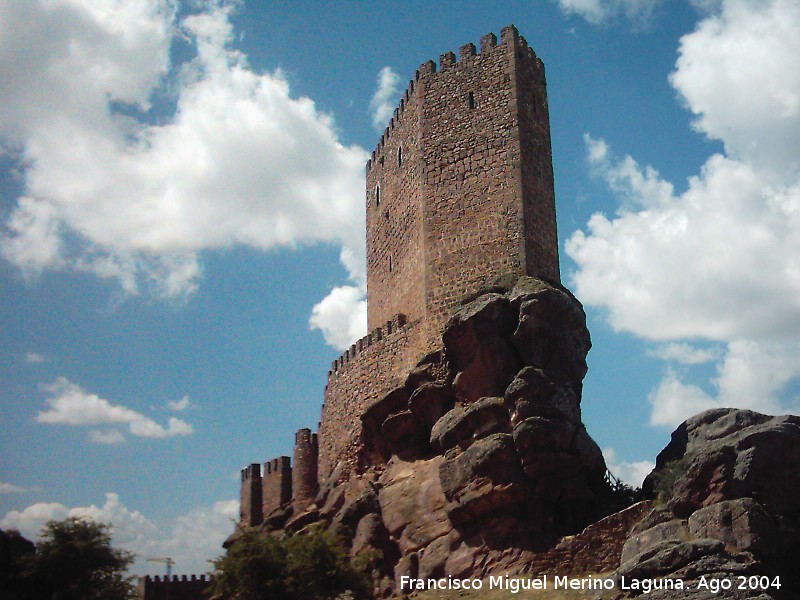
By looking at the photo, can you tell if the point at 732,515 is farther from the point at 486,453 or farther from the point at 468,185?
the point at 468,185

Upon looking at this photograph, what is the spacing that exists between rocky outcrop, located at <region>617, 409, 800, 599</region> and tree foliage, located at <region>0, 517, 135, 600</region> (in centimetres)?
1585

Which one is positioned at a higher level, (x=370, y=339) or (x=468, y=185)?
(x=468, y=185)

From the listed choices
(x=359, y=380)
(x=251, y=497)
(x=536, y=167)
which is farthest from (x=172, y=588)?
(x=536, y=167)

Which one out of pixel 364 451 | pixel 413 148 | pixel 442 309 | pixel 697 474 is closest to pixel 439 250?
pixel 442 309

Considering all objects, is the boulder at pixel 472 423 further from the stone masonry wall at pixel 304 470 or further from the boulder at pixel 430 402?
the stone masonry wall at pixel 304 470

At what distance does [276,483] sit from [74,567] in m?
15.4

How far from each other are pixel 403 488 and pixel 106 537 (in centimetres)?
958

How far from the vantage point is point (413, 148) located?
36719mm

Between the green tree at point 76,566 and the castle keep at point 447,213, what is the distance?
8.95m

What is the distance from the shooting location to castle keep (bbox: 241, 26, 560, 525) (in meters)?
33.1

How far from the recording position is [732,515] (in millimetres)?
23719

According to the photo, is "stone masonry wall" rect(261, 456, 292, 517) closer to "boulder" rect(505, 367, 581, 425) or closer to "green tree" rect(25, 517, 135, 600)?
"green tree" rect(25, 517, 135, 600)

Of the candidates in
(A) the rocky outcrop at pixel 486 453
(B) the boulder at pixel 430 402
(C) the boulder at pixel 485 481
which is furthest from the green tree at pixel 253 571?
(B) the boulder at pixel 430 402

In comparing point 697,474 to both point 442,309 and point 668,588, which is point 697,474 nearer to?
point 668,588
